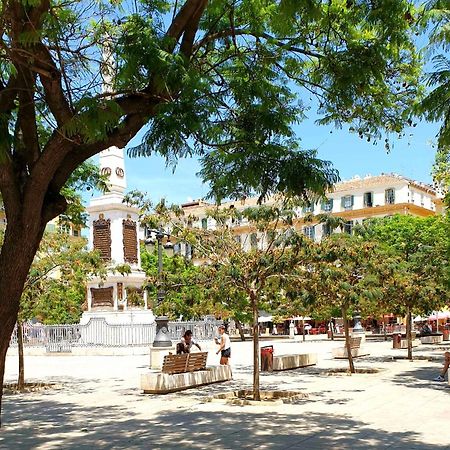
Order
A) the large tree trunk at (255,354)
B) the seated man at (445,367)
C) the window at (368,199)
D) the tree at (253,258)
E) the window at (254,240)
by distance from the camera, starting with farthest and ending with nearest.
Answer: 1. the window at (368,199)
2. the seated man at (445,367)
3. the window at (254,240)
4. the tree at (253,258)
5. the large tree trunk at (255,354)

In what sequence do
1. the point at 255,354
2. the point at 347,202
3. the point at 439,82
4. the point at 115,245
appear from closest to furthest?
the point at 439,82, the point at 255,354, the point at 115,245, the point at 347,202

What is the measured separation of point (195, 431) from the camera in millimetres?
9750

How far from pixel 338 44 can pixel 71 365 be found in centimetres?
1982

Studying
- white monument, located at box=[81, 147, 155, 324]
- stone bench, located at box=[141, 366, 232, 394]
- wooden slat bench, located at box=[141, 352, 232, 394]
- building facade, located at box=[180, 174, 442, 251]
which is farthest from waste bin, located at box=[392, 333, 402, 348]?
building facade, located at box=[180, 174, 442, 251]

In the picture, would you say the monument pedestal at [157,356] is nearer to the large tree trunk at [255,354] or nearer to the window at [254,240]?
the large tree trunk at [255,354]

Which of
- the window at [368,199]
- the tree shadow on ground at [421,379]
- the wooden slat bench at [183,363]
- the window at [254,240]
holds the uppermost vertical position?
the window at [368,199]

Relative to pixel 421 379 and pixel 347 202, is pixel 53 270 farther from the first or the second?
pixel 347 202

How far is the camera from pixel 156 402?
1323 centimetres

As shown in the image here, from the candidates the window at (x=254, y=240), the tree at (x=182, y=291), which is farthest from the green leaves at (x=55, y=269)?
the window at (x=254, y=240)

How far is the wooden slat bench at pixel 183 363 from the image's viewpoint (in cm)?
1520

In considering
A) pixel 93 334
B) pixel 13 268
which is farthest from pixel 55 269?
pixel 93 334

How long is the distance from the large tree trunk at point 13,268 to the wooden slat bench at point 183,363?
30.6 ft

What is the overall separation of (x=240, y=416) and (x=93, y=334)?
21.7 meters

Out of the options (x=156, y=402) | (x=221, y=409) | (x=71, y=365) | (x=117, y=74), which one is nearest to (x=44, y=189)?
(x=117, y=74)
